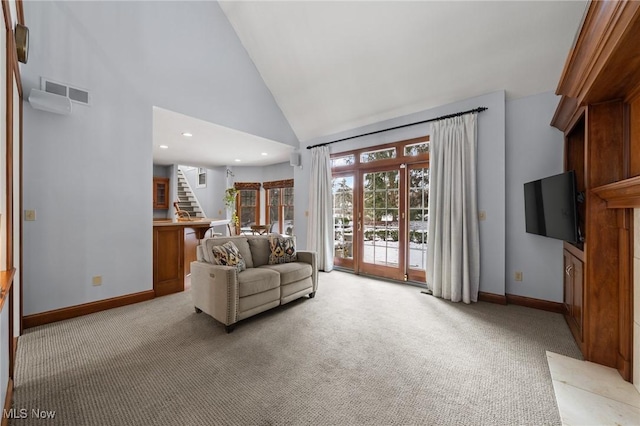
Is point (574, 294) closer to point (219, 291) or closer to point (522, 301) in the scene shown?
point (522, 301)

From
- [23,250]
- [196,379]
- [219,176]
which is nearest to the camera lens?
[196,379]

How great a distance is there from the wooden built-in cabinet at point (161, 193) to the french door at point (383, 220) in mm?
5471

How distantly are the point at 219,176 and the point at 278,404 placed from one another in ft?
24.4

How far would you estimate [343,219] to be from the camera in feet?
16.8

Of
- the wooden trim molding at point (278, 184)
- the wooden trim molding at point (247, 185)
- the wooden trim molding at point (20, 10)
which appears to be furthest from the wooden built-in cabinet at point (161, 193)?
the wooden trim molding at point (20, 10)

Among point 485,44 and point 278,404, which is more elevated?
point 485,44

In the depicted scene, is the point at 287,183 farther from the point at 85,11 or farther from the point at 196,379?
the point at 196,379

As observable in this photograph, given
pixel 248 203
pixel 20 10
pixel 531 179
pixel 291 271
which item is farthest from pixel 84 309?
pixel 531 179

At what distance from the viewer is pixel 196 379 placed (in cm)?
186

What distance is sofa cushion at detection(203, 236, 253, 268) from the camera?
3.03m

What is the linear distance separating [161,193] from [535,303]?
8818 mm

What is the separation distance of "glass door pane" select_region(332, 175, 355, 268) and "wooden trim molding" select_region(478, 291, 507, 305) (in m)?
2.17

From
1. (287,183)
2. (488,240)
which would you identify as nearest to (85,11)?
(287,183)

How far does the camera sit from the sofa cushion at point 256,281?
8.86ft
